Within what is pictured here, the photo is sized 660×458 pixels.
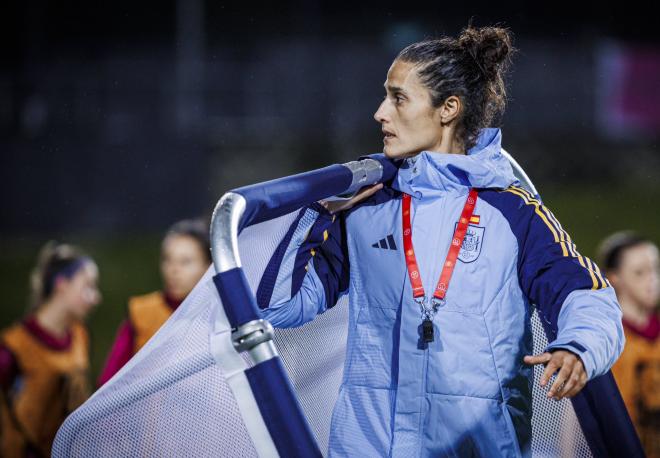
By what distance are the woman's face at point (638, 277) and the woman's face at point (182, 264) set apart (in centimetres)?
200

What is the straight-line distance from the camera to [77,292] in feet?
16.9

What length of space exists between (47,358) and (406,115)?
317cm

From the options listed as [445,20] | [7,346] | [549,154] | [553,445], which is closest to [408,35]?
[445,20]

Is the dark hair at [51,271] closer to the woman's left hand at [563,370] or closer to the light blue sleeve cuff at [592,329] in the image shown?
the light blue sleeve cuff at [592,329]

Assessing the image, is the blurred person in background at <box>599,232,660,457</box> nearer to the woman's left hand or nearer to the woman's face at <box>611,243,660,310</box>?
the woman's face at <box>611,243,660,310</box>

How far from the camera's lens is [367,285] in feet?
7.86

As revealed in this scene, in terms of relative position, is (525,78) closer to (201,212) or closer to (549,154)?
(549,154)

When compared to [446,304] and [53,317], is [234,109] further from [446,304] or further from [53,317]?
[446,304]

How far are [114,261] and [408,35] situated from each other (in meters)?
6.25

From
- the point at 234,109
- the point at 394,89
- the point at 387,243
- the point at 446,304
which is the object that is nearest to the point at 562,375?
the point at 446,304

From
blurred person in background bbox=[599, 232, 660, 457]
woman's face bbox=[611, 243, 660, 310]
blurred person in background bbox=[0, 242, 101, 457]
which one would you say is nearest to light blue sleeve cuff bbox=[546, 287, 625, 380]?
blurred person in background bbox=[599, 232, 660, 457]

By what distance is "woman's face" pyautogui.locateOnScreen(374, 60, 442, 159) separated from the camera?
95.9 inches

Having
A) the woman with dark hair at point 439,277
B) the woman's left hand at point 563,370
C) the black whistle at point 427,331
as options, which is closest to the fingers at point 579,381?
the woman's left hand at point 563,370

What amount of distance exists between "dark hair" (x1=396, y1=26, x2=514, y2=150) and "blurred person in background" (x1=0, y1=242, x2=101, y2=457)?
3065 millimetres
